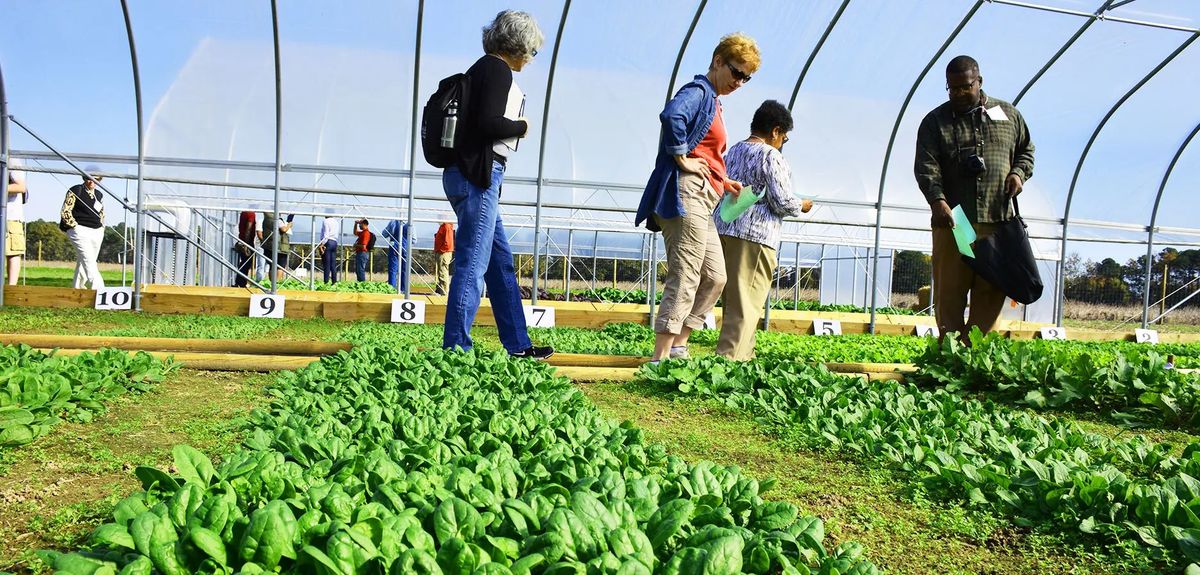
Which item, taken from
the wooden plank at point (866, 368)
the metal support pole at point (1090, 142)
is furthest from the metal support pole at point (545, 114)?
the metal support pole at point (1090, 142)

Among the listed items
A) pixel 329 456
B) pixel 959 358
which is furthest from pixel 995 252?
pixel 329 456

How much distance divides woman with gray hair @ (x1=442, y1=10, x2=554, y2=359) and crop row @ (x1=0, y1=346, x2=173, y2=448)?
4.87 feet

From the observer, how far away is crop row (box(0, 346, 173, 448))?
2520mm

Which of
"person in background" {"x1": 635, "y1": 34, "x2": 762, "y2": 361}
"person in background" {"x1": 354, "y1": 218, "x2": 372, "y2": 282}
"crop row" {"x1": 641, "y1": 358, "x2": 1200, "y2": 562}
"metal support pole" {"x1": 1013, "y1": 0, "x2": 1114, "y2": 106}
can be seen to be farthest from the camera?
"person in background" {"x1": 354, "y1": 218, "x2": 372, "y2": 282}

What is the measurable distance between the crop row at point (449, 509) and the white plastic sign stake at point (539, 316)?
5943 millimetres

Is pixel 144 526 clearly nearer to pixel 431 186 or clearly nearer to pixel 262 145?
pixel 262 145

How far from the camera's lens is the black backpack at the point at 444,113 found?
4465 mm

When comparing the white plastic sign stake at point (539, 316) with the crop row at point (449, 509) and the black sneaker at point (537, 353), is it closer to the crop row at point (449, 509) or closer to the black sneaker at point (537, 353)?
the black sneaker at point (537, 353)

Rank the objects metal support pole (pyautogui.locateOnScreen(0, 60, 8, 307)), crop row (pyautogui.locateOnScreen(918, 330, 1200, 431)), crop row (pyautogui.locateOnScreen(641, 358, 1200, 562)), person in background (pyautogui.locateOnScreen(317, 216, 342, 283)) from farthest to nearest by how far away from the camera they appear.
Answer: person in background (pyautogui.locateOnScreen(317, 216, 342, 283)), metal support pole (pyautogui.locateOnScreen(0, 60, 8, 307)), crop row (pyautogui.locateOnScreen(918, 330, 1200, 431)), crop row (pyautogui.locateOnScreen(641, 358, 1200, 562))

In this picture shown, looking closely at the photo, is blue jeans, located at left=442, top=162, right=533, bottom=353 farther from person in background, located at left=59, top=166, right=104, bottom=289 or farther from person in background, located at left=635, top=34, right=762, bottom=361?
person in background, located at left=59, top=166, right=104, bottom=289

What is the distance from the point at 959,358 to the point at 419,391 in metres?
3.00

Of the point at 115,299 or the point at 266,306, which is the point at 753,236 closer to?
the point at 266,306

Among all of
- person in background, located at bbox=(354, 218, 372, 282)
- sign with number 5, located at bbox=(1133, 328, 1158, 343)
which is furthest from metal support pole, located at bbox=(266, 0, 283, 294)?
sign with number 5, located at bbox=(1133, 328, 1158, 343)

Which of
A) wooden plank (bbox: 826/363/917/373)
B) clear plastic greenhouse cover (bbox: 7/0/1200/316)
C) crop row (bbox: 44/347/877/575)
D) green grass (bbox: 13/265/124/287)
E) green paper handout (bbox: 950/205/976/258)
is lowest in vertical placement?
green grass (bbox: 13/265/124/287)
